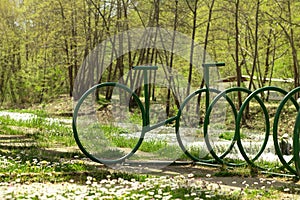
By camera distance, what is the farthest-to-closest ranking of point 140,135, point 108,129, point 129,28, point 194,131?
point 129,28
point 194,131
point 108,129
point 140,135

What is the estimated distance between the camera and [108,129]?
9844 mm

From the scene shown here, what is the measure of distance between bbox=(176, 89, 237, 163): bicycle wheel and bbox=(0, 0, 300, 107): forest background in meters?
1.14

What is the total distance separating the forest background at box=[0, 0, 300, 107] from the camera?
14824 millimetres

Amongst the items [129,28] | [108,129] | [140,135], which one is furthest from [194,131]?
[129,28]

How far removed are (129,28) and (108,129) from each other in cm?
769

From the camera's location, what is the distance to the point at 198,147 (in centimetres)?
702

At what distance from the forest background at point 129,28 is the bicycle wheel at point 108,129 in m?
1.61

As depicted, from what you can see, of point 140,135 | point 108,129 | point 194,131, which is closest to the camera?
point 140,135

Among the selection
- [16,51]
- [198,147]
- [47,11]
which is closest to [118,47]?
[47,11]

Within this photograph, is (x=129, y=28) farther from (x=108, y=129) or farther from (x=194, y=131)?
(x=108, y=129)

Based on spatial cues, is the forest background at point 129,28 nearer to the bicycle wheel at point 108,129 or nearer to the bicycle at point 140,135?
the bicycle wheel at point 108,129

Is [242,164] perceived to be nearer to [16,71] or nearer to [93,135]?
[93,135]

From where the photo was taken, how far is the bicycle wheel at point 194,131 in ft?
20.4

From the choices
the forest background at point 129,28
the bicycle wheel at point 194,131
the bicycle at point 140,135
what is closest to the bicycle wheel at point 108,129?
the bicycle at point 140,135
